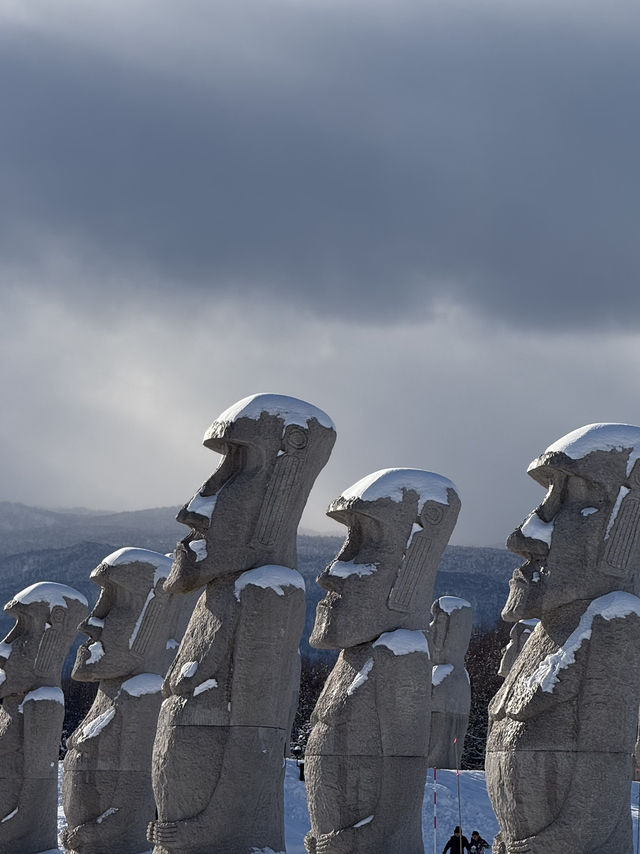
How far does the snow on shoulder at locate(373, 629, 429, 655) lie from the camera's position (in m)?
11.7

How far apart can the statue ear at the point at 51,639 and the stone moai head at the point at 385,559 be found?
6130 mm

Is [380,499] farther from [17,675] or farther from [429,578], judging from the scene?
[17,675]

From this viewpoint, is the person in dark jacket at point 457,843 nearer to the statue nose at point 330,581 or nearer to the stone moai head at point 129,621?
the statue nose at point 330,581

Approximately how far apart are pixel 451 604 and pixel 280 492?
38.4ft

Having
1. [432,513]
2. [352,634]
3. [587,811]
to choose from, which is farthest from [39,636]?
[587,811]

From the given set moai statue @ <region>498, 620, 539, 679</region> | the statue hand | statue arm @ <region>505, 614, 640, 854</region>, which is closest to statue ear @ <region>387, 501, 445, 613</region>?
statue arm @ <region>505, 614, 640, 854</region>

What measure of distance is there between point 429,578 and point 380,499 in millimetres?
922

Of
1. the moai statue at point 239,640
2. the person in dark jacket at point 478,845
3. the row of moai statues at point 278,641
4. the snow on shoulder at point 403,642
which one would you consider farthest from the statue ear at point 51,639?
the snow on shoulder at point 403,642

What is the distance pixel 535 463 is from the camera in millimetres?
10211

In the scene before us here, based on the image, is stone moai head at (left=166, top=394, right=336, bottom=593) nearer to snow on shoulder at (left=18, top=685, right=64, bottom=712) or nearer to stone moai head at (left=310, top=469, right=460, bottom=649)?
stone moai head at (left=310, top=469, right=460, bottom=649)

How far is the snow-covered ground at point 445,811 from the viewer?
747 inches

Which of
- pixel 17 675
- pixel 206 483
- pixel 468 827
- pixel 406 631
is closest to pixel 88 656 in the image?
pixel 17 675

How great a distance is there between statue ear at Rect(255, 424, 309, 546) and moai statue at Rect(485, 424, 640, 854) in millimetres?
2819

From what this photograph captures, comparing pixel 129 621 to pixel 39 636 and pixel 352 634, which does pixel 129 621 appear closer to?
pixel 39 636
